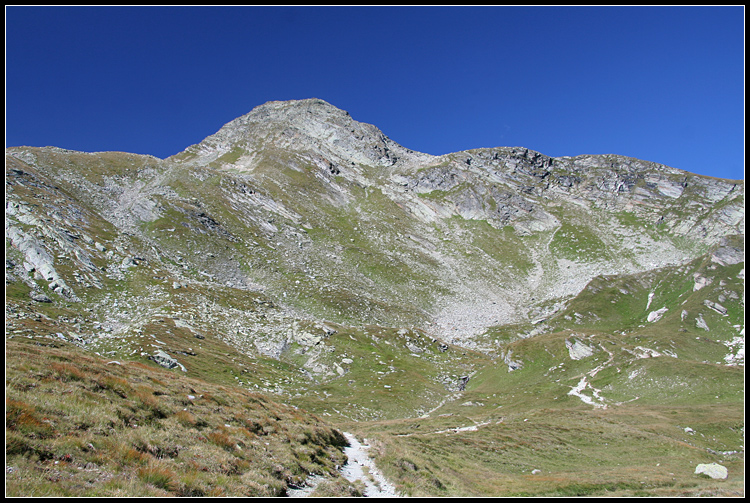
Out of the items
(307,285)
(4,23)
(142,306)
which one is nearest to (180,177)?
(307,285)

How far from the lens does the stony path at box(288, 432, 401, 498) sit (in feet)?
48.2

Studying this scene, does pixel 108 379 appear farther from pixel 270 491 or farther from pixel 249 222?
pixel 249 222

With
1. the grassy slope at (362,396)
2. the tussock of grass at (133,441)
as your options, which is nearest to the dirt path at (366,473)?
the grassy slope at (362,396)

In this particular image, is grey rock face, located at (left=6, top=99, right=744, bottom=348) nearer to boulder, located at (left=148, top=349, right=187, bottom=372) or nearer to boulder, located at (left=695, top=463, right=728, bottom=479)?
boulder, located at (left=148, top=349, right=187, bottom=372)

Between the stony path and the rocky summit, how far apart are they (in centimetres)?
79

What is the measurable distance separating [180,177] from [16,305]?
102 metres

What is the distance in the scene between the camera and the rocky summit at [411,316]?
1241 inches

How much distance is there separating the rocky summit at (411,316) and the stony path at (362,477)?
0.79 meters

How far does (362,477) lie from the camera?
59.6 feet

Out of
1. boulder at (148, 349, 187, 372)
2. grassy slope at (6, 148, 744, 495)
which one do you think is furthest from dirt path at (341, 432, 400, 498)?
boulder at (148, 349, 187, 372)

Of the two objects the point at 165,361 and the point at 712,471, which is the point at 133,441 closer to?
the point at 712,471

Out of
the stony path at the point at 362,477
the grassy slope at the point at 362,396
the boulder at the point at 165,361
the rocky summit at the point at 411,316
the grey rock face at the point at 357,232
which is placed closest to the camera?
the grassy slope at the point at 362,396

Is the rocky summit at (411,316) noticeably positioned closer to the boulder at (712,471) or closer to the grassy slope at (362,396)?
the grassy slope at (362,396)

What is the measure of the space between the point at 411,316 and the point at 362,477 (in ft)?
243
